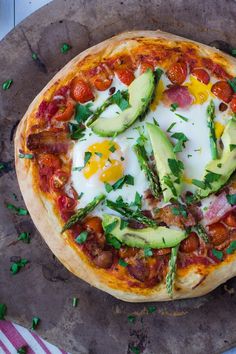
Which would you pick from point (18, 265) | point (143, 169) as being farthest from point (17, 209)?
point (143, 169)

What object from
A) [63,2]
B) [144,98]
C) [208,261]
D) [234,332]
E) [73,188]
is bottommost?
[234,332]

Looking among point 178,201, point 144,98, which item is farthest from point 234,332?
point 144,98

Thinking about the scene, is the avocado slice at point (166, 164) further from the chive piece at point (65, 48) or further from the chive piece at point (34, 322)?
the chive piece at point (34, 322)

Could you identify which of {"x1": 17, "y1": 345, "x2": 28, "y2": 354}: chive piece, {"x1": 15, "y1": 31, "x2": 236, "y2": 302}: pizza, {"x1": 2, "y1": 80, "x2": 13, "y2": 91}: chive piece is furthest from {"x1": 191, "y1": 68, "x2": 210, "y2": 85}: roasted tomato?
{"x1": 17, "y1": 345, "x2": 28, "y2": 354}: chive piece

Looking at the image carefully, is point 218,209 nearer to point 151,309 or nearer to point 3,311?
point 151,309

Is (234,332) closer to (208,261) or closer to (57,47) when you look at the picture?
(208,261)

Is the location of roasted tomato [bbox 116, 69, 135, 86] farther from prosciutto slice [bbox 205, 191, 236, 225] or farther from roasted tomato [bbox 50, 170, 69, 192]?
prosciutto slice [bbox 205, 191, 236, 225]
